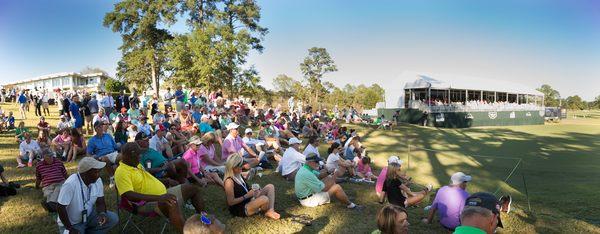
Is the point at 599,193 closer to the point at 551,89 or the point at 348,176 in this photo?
the point at 348,176

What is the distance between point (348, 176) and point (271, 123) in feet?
20.6

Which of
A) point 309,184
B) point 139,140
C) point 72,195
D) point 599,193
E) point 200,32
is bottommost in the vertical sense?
point 599,193

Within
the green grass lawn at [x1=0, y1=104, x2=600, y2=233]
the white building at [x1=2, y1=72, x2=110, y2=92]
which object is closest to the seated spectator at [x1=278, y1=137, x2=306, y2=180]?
the green grass lawn at [x1=0, y1=104, x2=600, y2=233]

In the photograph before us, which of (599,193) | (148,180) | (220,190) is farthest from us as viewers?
(599,193)

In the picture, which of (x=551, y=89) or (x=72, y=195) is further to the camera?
(x=551, y=89)

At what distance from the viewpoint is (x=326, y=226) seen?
6367 mm

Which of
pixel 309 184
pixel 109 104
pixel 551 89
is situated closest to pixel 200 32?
pixel 109 104

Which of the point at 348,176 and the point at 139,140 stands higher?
the point at 139,140

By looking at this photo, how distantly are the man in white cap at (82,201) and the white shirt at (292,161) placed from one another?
16.2 ft

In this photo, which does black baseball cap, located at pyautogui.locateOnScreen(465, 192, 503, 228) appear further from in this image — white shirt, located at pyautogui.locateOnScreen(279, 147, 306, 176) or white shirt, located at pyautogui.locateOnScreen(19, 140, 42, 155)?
white shirt, located at pyautogui.locateOnScreen(19, 140, 42, 155)

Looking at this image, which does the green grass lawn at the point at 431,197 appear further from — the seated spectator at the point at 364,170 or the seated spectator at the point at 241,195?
the seated spectator at the point at 364,170

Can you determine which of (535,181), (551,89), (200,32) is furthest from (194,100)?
(551,89)

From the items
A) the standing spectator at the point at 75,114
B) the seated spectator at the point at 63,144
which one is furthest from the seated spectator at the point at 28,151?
the standing spectator at the point at 75,114

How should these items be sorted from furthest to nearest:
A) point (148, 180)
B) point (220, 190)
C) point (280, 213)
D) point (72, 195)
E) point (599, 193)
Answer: point (599, 193)
point (220, 190)
point (280, 213)
point (148, 180)
point (72, 195)
